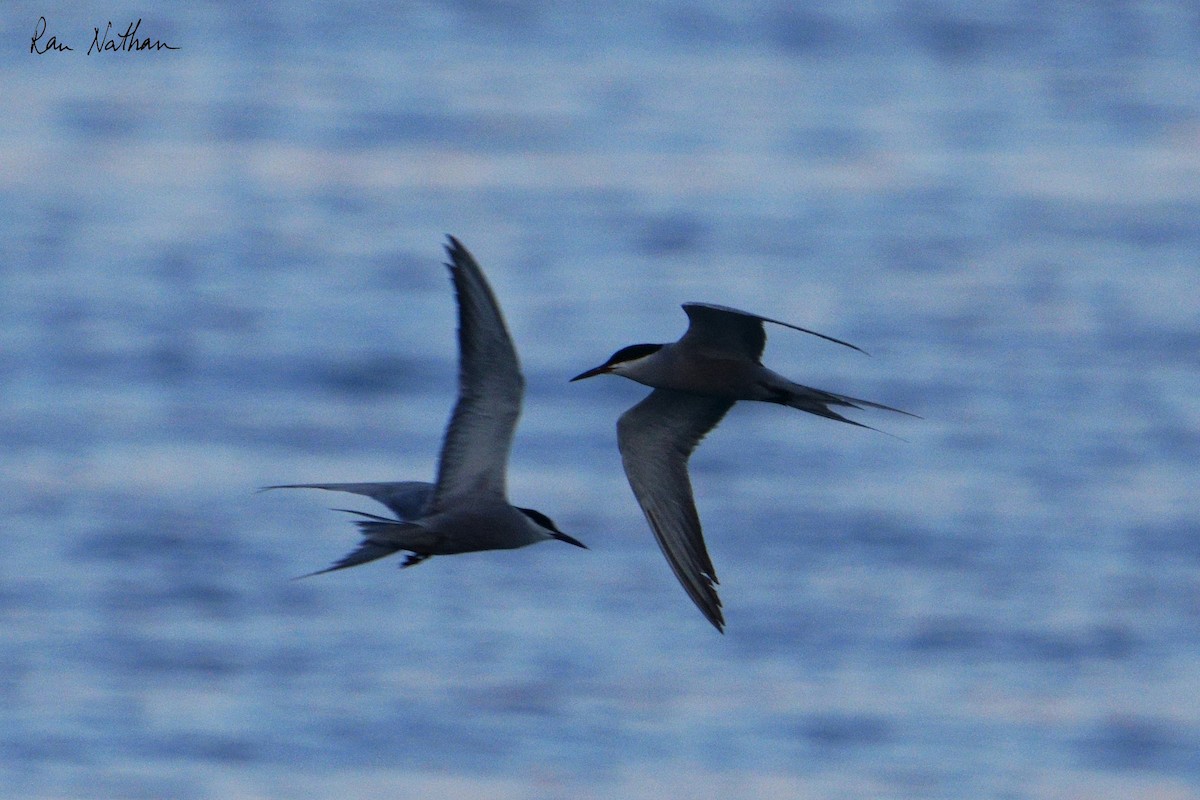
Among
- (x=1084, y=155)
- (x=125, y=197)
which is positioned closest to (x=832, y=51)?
(x=1084, y=155)

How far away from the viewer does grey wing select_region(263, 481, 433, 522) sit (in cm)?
709

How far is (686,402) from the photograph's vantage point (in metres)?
7.48

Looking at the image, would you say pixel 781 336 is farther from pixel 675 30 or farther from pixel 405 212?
pixel 675 30

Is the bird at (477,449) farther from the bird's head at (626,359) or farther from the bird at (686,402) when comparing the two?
the bird's head at (626,359)

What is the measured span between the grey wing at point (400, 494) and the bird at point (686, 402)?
0.62m

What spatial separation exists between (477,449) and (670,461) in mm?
845

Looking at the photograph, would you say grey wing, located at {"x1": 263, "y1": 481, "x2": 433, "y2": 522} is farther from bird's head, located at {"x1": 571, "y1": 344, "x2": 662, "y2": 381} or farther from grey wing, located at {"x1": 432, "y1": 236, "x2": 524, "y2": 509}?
bird's head, located at {"x1": 571, "y1": 344, "x2": 662, "y2": 381}

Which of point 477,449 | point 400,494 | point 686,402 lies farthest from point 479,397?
point 686,402

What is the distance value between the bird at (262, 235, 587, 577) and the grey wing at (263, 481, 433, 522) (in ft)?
0.62

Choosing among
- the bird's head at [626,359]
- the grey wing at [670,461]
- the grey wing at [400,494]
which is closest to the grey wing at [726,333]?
the bird's head at [626,359]

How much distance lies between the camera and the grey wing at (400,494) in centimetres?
709

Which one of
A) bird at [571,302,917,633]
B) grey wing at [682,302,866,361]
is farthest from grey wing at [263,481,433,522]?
grey wing at [682,302,866,361]

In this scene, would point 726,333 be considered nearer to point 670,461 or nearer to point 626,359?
point 626,359

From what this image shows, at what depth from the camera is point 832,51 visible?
21078 millimetres
